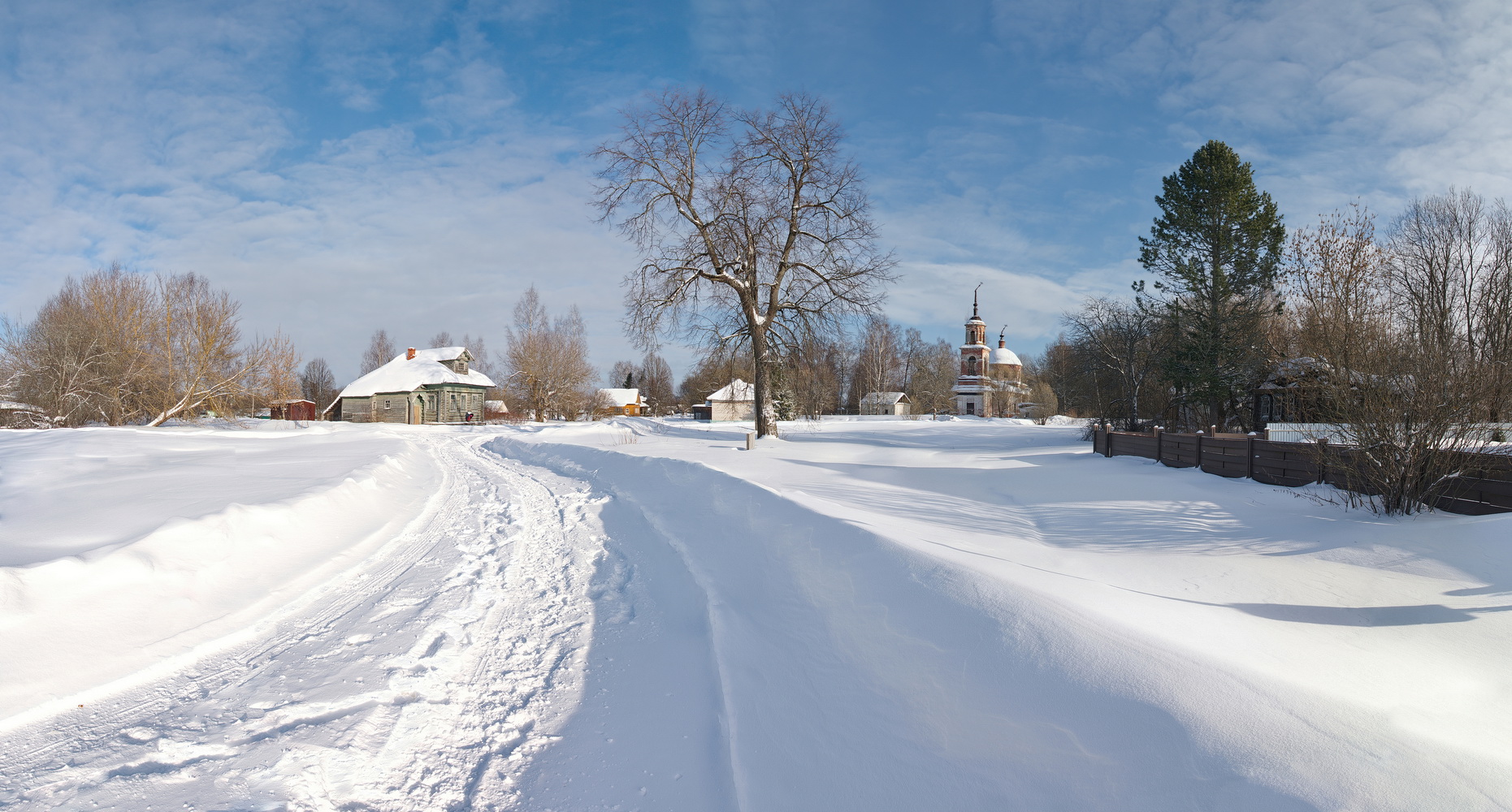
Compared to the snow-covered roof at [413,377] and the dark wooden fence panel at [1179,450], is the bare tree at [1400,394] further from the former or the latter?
the snow-covered roof at [413,377]

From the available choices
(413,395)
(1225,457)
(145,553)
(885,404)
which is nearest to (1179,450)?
(1225,457)

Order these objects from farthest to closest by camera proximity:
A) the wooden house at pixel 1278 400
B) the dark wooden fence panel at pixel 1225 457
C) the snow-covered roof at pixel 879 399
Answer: the snow-covered roof at pixel 879 399 < the wooden house at pixel 1278 400 < the dark wooden fence panel at pixel 1225 457

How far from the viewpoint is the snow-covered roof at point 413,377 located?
44375mm

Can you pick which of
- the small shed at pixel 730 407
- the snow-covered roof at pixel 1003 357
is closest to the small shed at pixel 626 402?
the small shed at pixel 730 407

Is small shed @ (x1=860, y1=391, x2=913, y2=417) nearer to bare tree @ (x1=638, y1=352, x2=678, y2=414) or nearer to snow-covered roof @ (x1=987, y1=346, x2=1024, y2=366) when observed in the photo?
snow-covered roof @ (x1=987, y1=346, x2=1024, y2=366)

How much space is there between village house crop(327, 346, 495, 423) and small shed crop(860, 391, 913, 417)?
36530 mm

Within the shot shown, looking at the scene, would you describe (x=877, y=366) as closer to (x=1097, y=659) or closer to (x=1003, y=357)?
(x=1003, y=357)

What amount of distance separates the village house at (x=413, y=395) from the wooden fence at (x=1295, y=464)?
41962mm

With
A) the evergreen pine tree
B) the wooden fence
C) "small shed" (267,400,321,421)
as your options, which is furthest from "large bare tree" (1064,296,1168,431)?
"small shed" (267,400,321,421)

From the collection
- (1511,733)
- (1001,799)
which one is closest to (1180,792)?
(1001,799)

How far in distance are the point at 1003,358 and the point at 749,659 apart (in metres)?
82.4

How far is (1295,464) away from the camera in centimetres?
993

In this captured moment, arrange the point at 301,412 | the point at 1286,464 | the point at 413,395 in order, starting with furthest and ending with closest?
1. the point at 301,412
2. the point at 413,395
3. the point at 1286,464

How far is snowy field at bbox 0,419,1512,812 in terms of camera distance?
275 centimetres
